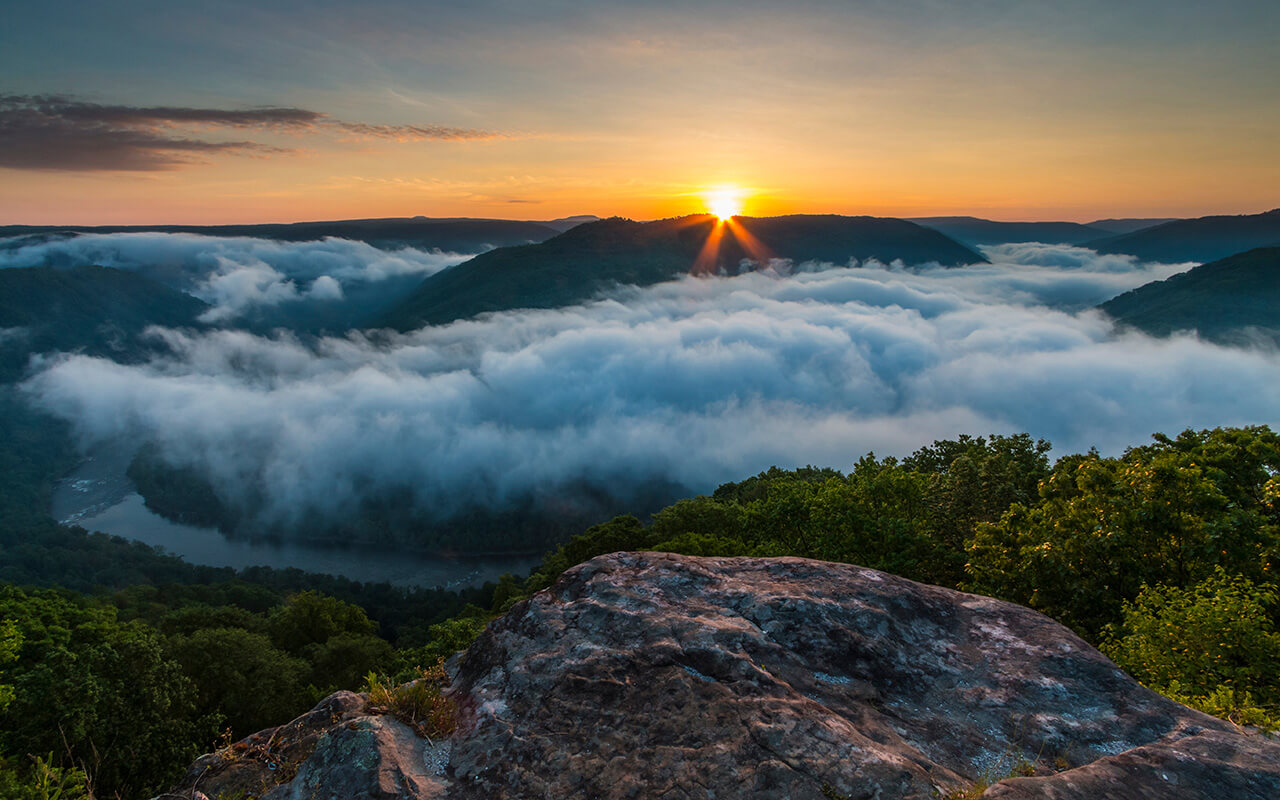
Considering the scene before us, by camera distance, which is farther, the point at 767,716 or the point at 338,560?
the point at 338,560

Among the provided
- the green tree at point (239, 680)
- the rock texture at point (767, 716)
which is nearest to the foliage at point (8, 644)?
the green tree at point (239, 680)

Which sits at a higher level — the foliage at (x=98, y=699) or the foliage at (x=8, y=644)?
the foliage at (x=8, y=644)

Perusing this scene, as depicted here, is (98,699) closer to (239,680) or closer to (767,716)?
(239,680)

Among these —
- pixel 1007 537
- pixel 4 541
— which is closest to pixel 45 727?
pixel 1007 537

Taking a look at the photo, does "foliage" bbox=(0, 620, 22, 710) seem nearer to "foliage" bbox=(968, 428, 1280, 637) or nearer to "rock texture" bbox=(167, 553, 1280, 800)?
"rock texture" bbox=(167, 553, 1280, 800)

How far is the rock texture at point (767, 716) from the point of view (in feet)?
18.0

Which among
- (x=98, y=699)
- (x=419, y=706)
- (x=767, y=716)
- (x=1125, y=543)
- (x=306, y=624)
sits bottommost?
(x=306, y=624)

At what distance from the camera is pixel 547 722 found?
21.2 feet

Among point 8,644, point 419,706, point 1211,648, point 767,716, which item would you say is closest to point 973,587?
point 1211,648

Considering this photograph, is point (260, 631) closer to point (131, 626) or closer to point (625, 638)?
point (131, 626)

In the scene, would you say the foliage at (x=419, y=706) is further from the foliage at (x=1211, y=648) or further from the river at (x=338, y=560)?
the river at (x=338, y=560)

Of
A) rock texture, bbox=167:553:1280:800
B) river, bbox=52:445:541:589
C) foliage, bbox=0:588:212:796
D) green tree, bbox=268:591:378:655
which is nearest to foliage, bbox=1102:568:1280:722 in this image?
rock texture, bbox=167:553:1280:800

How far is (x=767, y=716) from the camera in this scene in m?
6.16

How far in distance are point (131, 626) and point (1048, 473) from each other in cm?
4665
